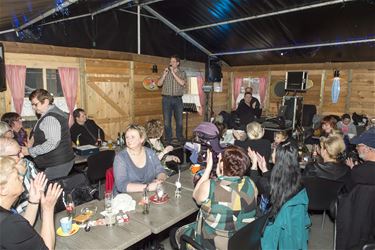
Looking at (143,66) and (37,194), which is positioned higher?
(143,66)

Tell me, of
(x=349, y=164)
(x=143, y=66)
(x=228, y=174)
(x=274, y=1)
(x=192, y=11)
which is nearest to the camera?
(x=228, y=174)

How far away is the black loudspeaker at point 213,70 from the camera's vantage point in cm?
922

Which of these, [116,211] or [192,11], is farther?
[192,11]

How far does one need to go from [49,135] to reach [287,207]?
2631mm

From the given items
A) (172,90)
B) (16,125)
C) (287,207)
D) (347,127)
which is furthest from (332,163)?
(16,125)

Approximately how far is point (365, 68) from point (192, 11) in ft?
17.2

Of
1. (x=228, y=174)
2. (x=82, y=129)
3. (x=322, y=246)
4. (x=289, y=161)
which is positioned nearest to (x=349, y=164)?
(x=322, y=246)

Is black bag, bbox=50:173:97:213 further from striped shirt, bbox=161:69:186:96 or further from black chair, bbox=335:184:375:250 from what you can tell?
striped shirt, bbox=161:69:186:96

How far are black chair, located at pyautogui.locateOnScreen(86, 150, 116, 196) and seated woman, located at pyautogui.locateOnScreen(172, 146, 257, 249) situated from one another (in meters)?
2.18

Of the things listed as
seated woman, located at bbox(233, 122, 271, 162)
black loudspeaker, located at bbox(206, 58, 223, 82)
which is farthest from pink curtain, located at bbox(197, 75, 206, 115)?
seated woman, located at bbox(233, 122, 271, 162)

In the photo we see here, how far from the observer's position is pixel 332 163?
310 centimetres

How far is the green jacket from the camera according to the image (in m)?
2.18

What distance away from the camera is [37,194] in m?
1.77

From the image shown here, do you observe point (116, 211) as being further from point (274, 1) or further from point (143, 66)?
point (143, 66)
